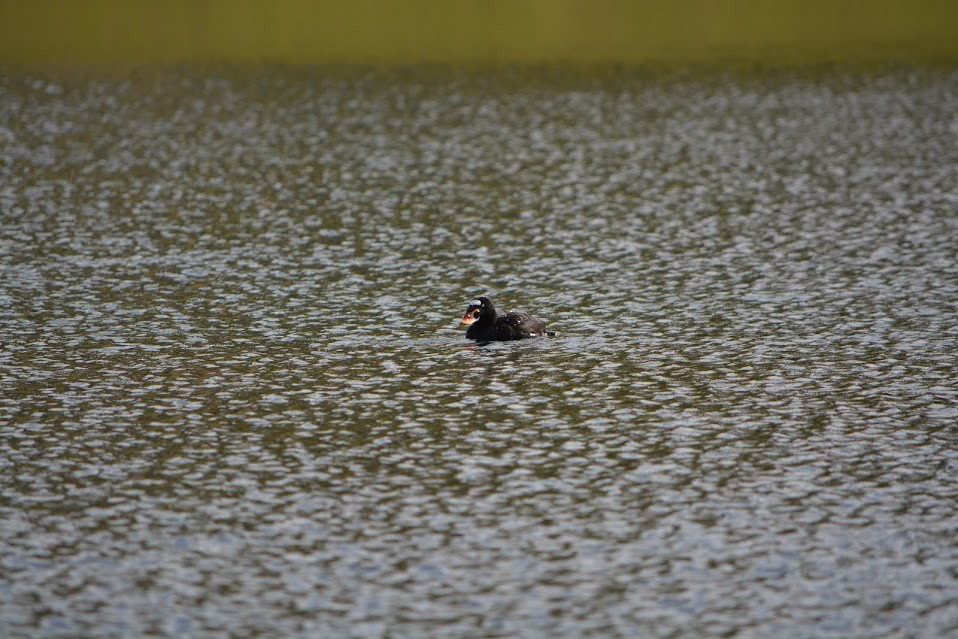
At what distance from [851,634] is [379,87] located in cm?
5233

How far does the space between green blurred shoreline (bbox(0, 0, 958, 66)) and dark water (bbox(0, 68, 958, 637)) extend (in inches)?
829

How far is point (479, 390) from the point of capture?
2394 cm

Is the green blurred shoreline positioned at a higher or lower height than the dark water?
higher

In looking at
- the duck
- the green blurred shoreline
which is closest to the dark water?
the duck

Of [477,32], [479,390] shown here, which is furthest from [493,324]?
[477,32]

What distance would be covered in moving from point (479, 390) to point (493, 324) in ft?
10.8

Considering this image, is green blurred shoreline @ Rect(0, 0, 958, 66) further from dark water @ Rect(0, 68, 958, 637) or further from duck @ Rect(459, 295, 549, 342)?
duck @ Rect(459, 295, 549, 342)

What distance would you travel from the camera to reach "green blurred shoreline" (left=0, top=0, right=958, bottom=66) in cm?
7150

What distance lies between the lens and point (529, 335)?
88.8 ft

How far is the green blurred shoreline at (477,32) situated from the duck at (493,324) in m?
44.8

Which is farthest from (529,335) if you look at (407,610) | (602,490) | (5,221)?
(5,221)

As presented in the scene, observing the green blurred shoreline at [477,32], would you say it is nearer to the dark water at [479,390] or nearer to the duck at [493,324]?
the dark water at [479,390]

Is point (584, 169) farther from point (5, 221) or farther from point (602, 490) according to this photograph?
point (602, 490)

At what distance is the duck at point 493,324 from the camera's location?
1054 inches
